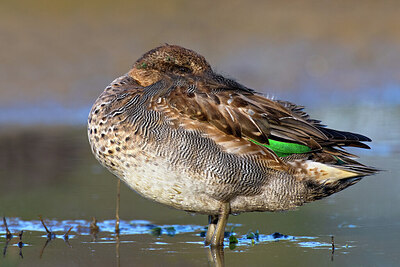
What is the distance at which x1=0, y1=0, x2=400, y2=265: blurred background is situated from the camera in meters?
6.75

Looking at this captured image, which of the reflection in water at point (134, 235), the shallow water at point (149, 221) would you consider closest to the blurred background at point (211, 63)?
the shallow water at point (149, 221)

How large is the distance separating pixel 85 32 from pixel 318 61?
12.4 feet

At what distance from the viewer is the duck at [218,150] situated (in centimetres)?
516

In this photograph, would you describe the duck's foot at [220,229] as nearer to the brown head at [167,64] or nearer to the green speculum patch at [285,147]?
the green speculum patch at [285,147]

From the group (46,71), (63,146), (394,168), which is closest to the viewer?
(394,168)

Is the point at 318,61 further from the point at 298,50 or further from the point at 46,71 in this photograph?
the point at 46,71

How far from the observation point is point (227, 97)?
17.4 ft

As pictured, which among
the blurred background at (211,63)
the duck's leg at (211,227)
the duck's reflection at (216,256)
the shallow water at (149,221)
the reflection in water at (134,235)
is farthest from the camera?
the blurred background at (211,63)

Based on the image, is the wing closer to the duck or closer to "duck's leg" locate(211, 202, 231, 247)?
the duck

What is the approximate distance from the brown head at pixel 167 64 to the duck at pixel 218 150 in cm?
35

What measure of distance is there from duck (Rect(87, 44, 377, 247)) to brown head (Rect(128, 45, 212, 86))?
13.8 inches

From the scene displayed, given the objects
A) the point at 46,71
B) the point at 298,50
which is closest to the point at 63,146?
the point at 46,71

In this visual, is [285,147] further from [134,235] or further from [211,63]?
[211,63]

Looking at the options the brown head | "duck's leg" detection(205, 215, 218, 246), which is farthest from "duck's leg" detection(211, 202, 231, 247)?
→ the brown head
